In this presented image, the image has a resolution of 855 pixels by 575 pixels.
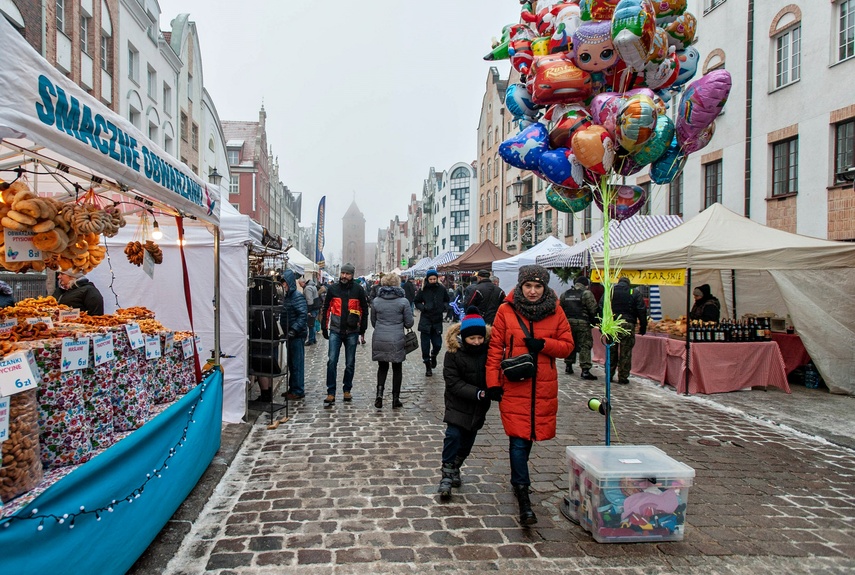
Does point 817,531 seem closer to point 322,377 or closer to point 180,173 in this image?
point 180,173

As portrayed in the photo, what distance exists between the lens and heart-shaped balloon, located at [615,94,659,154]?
14.2 ft

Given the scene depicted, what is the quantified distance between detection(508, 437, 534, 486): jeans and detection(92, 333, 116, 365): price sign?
2.88 meters

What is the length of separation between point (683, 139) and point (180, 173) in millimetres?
4613

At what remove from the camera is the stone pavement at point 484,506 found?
11.0 feet

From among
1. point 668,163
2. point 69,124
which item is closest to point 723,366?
point 668,163

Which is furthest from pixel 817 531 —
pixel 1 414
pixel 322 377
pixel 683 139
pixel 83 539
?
pixel 322 377

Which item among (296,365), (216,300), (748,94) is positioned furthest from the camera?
(748,94)

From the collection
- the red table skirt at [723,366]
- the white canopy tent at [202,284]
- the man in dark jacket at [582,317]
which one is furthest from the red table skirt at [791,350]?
the white canopy tent at [202,284]

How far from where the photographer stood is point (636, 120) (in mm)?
4336

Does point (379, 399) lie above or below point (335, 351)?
below

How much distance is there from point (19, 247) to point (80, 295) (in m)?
4.02

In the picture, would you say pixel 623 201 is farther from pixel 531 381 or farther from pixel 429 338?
pixel 429 338

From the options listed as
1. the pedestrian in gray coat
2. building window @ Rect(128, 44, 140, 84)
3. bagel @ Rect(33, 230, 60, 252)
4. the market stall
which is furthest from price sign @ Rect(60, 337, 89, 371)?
building window @ Rect(128, 44, 140, 84)

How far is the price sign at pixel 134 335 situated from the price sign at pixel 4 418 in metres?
1.24
